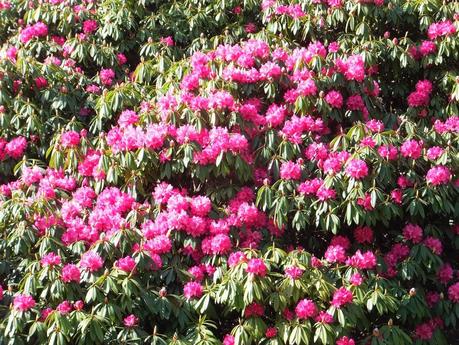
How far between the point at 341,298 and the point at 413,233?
0.84 meters

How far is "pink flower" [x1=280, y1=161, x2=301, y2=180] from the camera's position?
14.7ft

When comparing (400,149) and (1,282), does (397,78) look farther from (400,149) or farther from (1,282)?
(1,282)

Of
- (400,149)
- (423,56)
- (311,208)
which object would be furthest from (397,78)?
(311,208)

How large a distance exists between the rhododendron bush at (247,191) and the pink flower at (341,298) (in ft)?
0.14

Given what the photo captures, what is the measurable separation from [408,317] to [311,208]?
34.9 inches

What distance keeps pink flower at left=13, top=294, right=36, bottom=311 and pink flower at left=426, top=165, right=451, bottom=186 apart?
2432 mm

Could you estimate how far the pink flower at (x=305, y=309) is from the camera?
3.95 metres

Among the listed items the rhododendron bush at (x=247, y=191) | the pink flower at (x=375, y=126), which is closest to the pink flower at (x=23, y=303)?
the rhododendron bush at (x=247, y=191)

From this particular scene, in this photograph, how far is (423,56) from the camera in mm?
5531

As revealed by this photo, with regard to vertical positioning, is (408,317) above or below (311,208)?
below

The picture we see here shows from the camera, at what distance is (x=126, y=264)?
13.1ft

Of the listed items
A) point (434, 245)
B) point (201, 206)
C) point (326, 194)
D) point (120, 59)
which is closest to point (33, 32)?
point (120, 59)

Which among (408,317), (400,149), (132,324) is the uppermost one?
(400,149)

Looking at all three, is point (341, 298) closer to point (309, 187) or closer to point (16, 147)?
point (309, 187)
